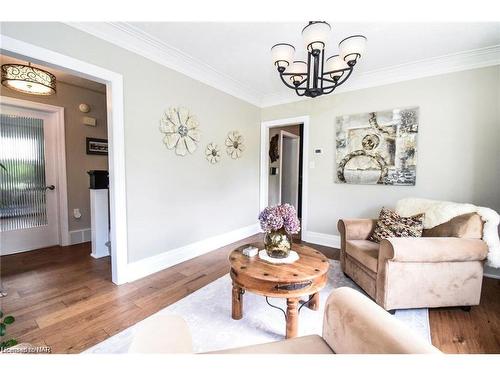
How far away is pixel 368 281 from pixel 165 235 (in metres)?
2.15

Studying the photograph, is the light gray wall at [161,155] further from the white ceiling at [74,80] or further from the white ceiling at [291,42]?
the white ceiling at [74,80]

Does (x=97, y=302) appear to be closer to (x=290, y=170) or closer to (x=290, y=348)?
(x=290, y=348)

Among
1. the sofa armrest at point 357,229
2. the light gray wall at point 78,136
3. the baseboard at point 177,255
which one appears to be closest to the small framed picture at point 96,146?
the light gray wall at point 78,136

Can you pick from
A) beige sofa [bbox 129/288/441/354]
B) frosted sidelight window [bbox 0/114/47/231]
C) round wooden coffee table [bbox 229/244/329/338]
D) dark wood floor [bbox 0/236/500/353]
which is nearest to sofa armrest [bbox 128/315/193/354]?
beige sofa [bbox 129/288/441/354]

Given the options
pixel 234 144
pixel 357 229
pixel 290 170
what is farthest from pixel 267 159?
pixel 357 229

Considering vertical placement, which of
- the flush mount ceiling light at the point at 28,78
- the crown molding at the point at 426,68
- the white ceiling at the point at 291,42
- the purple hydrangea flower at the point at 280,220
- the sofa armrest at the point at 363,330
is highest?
the white ceiling at the point at 291,42

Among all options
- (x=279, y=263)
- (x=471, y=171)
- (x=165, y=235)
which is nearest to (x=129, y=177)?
(x=165, y=235)

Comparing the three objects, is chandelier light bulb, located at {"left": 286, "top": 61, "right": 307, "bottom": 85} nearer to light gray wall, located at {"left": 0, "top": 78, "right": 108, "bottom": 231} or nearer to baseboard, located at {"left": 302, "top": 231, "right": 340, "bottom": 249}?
baseboard, located at {"left": 302, "top": 231, "right": 340, "bottom": 249}

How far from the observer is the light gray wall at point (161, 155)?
188cm

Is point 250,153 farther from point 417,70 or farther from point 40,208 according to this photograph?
point 40,208

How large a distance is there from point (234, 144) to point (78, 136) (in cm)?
247

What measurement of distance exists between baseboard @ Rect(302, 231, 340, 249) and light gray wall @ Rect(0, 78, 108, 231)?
361 centimetres

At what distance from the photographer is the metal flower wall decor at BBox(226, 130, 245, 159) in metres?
3.30

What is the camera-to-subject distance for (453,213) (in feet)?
6.33
